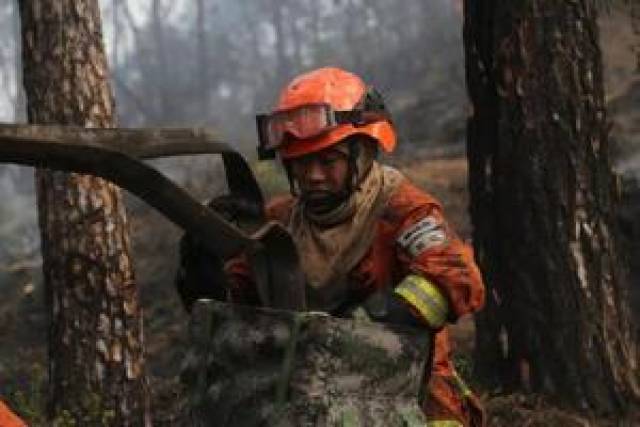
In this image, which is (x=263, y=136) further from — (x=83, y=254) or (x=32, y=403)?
(x=32, y=403)

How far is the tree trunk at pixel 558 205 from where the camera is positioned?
5438mm

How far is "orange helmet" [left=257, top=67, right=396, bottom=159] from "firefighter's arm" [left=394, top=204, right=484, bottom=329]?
0.38m

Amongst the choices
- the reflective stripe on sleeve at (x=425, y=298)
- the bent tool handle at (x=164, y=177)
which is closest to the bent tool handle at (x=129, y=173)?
the bent tool handle at (x=164, y=177)

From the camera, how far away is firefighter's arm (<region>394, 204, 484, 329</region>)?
2834 millimetres

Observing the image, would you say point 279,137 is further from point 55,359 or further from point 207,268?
point 55,359

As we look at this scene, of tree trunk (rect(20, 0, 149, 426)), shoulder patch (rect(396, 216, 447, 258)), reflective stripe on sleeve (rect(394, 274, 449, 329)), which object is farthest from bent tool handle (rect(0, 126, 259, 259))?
tree trunk (rect(20, 0, 149, 426))

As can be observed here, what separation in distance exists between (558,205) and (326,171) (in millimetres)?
2624

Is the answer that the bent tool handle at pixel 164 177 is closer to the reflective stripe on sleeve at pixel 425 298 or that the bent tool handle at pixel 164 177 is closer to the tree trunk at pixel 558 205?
the reflective stripe on sleeve at pixel 425 298

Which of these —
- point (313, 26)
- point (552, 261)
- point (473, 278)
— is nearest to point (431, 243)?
point (473, 278)

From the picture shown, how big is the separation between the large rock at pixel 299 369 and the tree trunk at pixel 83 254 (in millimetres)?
3523

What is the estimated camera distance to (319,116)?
10.2 feet

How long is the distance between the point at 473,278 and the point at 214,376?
31.9 inches

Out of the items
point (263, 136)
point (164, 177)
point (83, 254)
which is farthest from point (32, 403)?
point (164, 177)

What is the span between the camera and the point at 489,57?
568 centimetres
